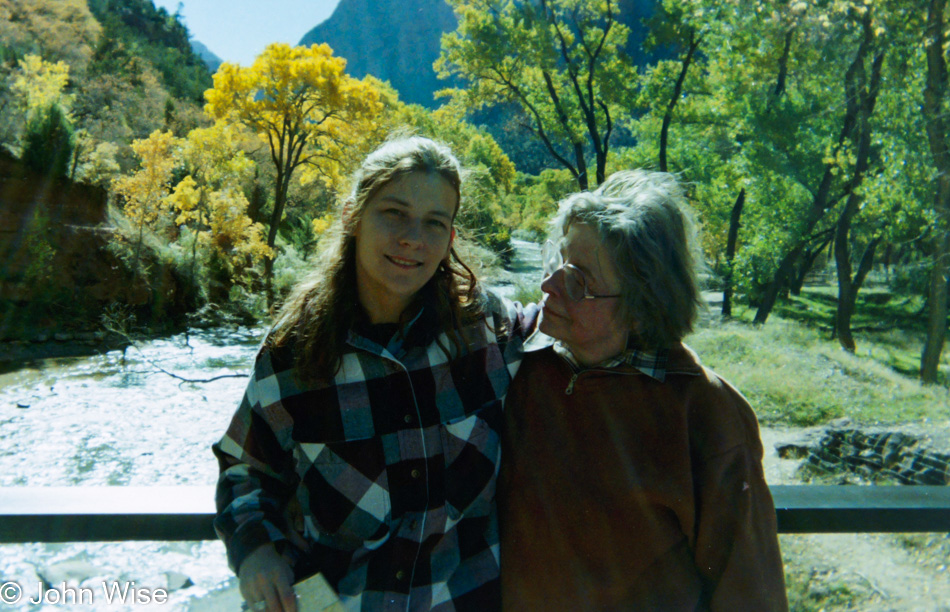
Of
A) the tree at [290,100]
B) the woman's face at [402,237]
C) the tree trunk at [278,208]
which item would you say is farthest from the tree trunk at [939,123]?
the tree trunk at [278,208]

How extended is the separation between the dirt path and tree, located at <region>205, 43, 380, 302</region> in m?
9.71

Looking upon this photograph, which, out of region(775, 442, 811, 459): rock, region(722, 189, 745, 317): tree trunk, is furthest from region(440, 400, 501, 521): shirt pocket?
region(722, 189, 745, 317): tree trunk

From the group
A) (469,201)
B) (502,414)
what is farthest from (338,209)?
(502,414)

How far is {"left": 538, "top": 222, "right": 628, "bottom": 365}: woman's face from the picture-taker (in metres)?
1.03

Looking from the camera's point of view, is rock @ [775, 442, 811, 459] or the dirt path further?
rock @ [775, 442, 811, 459]

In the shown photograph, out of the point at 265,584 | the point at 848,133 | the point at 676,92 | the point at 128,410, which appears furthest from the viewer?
the point at 676,92

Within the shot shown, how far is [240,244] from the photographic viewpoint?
33.4ft

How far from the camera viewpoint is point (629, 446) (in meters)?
0.97

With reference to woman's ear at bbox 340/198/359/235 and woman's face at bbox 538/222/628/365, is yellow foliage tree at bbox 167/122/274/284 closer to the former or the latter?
woman's ear at bbox 340/198/359/235

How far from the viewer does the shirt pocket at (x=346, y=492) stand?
959 millimetres

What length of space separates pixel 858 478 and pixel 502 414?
185 inches

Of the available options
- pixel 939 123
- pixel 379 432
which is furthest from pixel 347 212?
pixel 939 123

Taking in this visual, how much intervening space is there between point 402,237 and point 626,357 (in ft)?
1.34

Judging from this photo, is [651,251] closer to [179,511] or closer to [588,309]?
[588,309]
